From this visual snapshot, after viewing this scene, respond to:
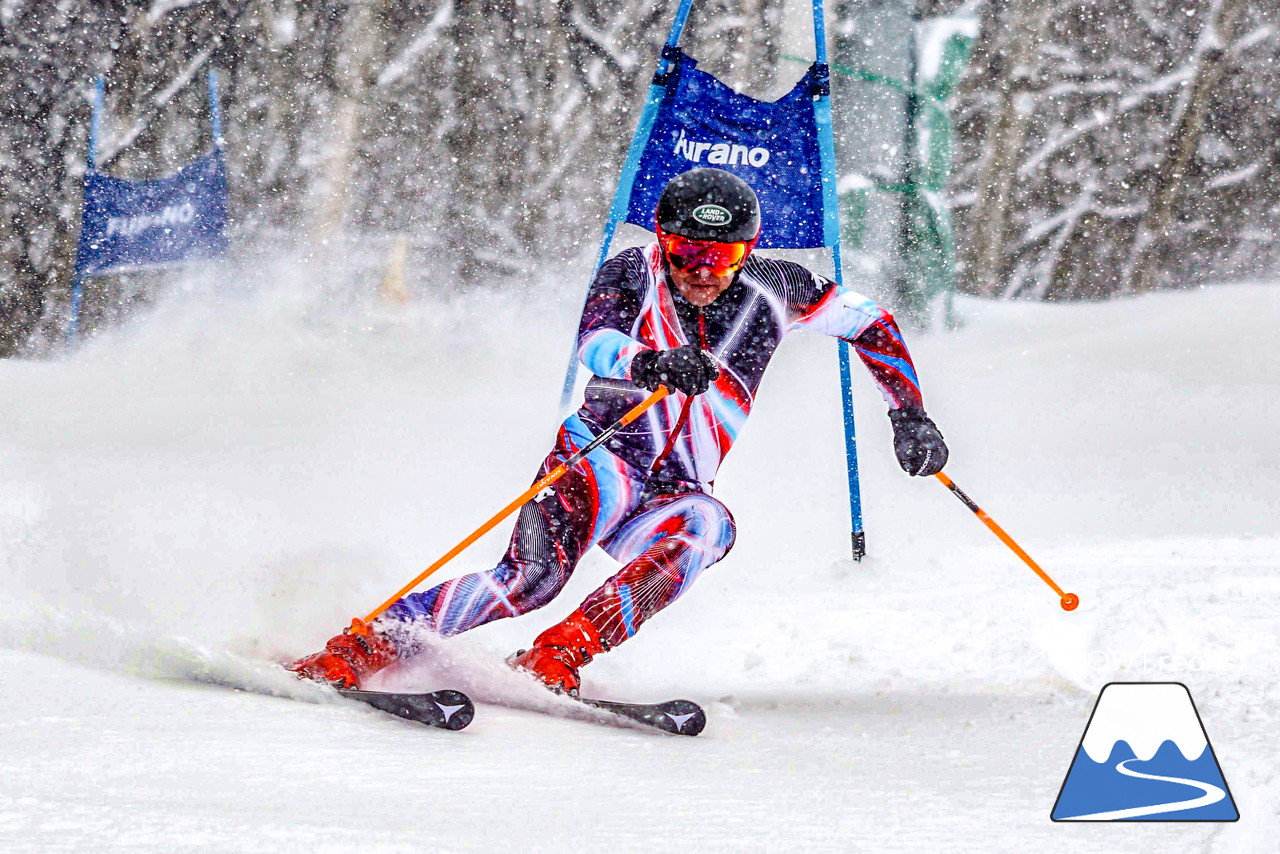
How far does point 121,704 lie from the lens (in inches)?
100

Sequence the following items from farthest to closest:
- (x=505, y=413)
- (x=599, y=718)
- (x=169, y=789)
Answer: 1. (x=505, y=413)
2. (x=599, y=718)
3. (x=169, y=789)

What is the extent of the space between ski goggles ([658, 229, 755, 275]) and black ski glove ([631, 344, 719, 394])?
1.14 ft

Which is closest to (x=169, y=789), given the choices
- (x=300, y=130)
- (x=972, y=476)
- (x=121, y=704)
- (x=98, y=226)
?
(x=121, y=704)

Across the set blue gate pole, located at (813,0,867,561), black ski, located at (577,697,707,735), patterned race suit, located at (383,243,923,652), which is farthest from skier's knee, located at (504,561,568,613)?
blue gate pole, located at (813,0,867,561)

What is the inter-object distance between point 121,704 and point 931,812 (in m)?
1.59

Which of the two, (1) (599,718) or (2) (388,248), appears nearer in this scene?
(1) (599,718)

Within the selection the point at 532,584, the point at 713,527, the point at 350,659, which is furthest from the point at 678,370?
the point at 350,659

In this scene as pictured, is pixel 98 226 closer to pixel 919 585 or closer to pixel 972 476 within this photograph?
pixel 972 476

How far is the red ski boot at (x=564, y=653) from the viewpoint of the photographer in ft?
10.1

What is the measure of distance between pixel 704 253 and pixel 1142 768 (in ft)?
5.64

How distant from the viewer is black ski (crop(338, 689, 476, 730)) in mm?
2689

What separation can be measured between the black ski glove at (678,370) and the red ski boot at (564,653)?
62cm

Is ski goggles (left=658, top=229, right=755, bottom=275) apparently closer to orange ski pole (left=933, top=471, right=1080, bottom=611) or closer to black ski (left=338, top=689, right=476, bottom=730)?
orange ski pole (left=933, top=471, right=1080, bottom=611)

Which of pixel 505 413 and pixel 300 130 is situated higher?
pixel 300 130
